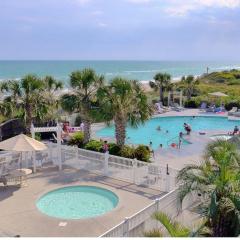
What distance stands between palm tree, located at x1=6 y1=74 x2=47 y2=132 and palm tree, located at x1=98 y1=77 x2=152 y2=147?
4.22 m

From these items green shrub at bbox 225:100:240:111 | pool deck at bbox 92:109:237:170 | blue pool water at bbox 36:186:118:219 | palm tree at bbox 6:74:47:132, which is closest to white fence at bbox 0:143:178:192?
blue pool water at bbox 36:186:118:219

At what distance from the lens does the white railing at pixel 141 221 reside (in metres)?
8.60

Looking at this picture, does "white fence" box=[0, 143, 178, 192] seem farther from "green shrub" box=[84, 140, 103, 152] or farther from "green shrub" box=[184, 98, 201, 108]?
"green shrub" box=[184, 98, 201, 108]

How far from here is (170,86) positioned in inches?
1500

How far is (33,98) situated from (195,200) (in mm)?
11639

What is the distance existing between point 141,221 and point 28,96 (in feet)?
40.5

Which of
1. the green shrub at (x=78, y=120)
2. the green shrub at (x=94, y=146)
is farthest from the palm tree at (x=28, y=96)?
the green shrub at (x=78, y=120)

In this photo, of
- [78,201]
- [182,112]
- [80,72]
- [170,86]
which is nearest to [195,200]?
[78,201]

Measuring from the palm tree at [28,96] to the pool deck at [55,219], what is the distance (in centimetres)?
502

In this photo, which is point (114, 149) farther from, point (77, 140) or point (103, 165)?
point (77, 140)

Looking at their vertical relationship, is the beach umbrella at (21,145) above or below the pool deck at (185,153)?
above

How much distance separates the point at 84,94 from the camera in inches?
741

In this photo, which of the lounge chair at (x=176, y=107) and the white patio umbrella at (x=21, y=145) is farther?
the lounge chair at (x=176, y=107)

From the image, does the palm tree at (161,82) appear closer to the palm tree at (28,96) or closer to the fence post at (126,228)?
the palm tree at (28,96)
